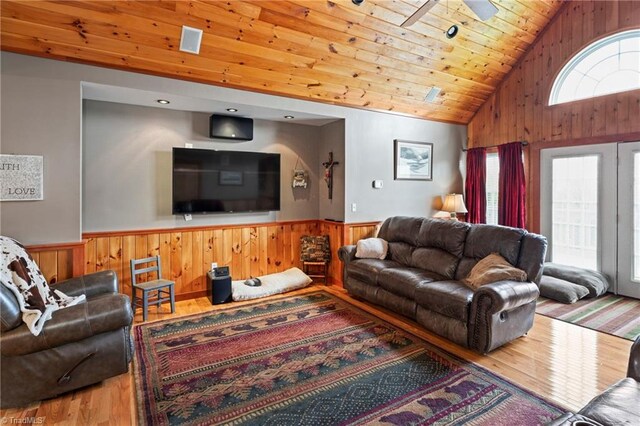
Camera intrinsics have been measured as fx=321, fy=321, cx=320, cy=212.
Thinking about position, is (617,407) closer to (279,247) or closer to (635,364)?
(635,364)

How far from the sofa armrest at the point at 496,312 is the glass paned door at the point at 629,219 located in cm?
242

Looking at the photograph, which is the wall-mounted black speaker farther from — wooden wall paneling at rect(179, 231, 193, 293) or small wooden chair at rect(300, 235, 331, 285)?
small wooden chair at rect(300, 235, 331, 285)

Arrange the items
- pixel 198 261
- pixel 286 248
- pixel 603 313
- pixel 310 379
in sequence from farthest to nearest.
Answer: pixel 286 248
pixel 198 261
pixel 603 313
pixel 310 379

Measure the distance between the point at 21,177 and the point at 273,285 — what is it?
2911 millimetres

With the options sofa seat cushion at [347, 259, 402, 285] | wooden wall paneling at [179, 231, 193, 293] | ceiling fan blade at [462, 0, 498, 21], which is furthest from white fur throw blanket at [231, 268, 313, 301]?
ceiling fan blade at [462, 0, 498, 21]

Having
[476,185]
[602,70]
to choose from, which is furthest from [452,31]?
[476,185]

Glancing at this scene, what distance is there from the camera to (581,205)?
15.3 feet

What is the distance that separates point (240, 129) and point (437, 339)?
11.9 ft

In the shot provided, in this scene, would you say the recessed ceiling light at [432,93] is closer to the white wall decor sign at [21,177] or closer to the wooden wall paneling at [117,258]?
the wooden wall paneling at [117,258]

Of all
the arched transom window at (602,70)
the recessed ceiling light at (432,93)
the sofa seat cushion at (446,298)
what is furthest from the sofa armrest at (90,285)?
the arched transom window at (602,70)

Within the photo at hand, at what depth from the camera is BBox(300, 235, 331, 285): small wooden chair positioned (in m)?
5.00

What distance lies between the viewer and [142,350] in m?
2.89

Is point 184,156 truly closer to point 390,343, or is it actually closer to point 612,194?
point 390,343

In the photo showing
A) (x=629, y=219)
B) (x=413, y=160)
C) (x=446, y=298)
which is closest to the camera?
(x=446, y=298)
